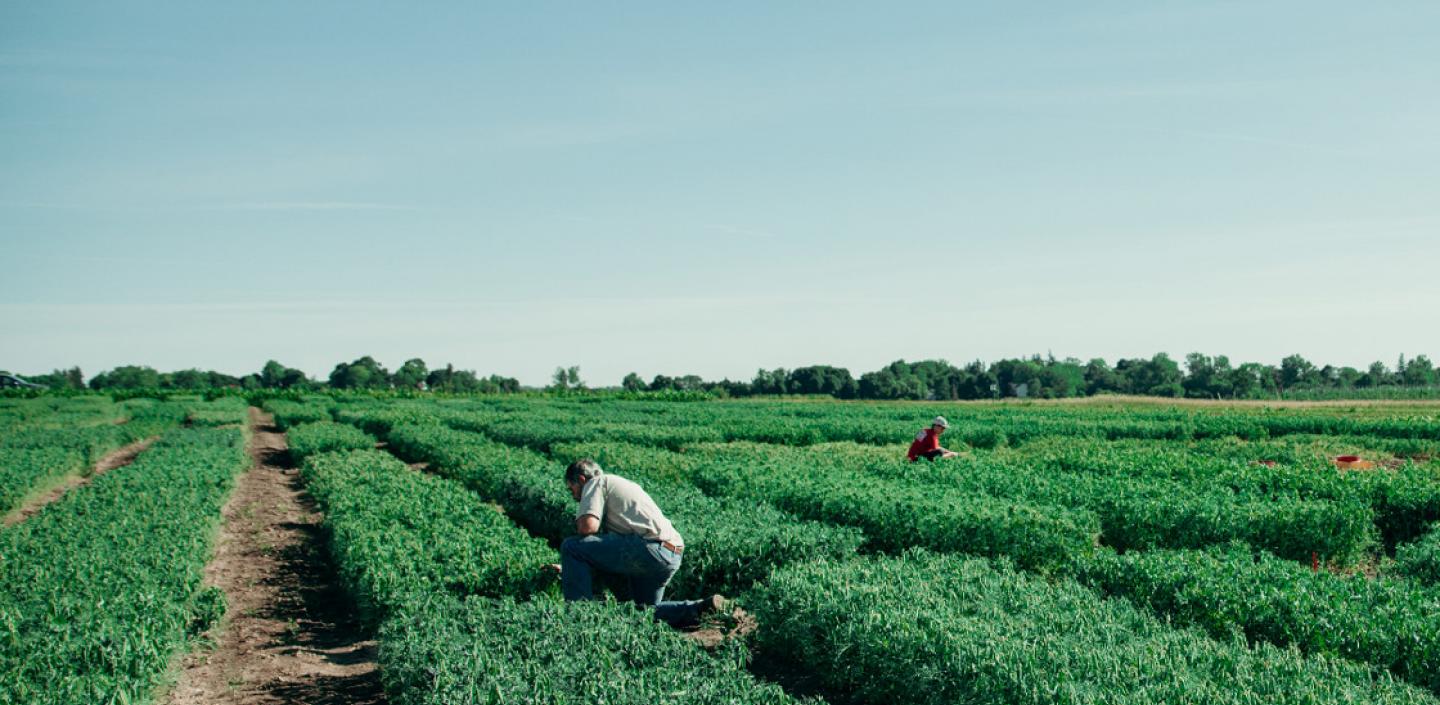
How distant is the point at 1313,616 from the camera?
25.3 feet

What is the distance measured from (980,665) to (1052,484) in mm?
10364

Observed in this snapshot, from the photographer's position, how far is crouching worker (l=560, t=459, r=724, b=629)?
9.07 m

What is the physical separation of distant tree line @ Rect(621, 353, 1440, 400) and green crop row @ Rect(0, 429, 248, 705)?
3905 inches

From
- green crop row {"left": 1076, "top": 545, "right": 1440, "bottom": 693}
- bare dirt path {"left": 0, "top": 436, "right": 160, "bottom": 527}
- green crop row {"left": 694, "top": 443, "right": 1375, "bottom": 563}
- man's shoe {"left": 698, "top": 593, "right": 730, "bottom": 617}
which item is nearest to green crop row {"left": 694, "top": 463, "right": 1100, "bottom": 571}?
green crop row {"left": 694, "top": 443, "right": 1375, "bottom": 563}

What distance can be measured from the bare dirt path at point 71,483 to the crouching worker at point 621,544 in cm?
1352

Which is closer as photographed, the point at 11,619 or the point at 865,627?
the point at 865,627

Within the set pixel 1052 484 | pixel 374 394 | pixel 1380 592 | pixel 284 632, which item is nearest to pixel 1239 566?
pixel 1380 592

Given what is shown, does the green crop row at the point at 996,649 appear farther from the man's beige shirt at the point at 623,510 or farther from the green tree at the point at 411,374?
the green tree at the point at 411,374

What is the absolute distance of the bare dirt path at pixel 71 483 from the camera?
62.2 ft

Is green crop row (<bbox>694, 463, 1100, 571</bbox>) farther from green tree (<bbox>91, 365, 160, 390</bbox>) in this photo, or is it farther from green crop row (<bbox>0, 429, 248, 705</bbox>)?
green tree (<bbox>91, 365, 160, 390</bbox>)

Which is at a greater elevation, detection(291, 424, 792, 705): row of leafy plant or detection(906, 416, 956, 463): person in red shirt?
detection(906, 416, 956, 463): person in red shirt

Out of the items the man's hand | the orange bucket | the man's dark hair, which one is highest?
the man's dark hair

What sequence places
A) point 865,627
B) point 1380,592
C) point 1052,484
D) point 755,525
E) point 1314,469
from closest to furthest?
point 865,627
point 1380,592
point 755,525
point 1052,484
point 1314,469

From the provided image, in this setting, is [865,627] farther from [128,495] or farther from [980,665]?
[128,495]
